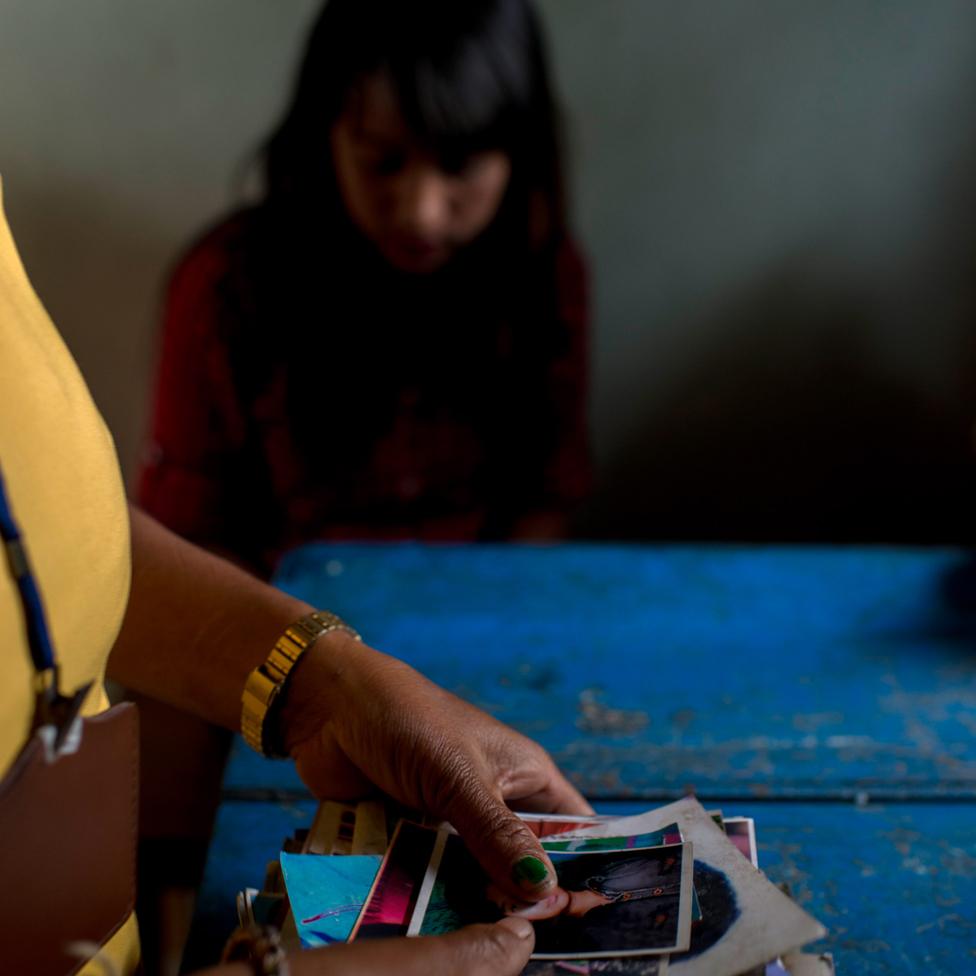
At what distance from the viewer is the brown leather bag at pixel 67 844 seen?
1.57 ft

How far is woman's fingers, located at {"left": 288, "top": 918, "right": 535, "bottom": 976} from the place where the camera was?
21.6 inches

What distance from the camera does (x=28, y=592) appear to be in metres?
0.45

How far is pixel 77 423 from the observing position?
0.51 metres

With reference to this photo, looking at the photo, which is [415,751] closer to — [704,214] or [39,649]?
[39,649]

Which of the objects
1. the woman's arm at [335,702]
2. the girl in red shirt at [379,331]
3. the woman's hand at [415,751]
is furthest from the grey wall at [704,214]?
the woman's hand at [415,751]

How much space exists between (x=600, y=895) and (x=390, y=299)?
44.8 inches

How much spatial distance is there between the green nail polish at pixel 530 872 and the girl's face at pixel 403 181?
98 cm

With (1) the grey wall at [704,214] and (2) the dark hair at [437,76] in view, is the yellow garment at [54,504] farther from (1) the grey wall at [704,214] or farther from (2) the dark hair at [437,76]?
(1) the grey wall at [704,214]

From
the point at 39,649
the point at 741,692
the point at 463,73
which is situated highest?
the point at 463,73

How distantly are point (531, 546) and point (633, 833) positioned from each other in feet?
2.16

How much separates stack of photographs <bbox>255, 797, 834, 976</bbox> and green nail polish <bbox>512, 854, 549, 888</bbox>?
3 centimetres

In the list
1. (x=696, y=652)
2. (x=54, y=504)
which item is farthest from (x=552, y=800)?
(x=54, y=504)

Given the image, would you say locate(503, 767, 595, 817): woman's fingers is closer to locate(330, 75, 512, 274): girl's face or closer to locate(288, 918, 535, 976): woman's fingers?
locate(288, 918, 535, 976): woman's fingers

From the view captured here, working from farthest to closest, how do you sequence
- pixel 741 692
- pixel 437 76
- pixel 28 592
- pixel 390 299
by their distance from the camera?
pixel 390 299 < pixel 437 76 < pixel 741 692 < pixel 28 592
